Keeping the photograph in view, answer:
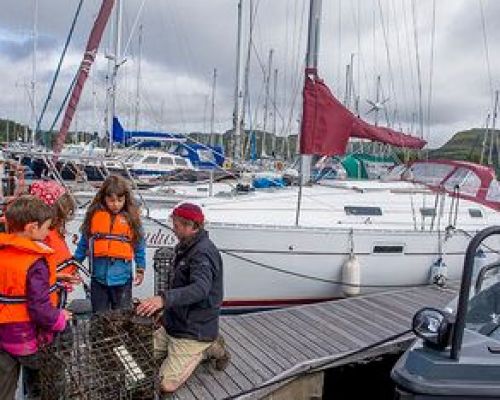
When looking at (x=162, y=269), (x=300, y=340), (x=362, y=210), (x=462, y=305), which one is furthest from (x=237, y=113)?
(x=462, y=305)

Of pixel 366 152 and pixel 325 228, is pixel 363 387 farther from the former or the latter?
pixel 366 152

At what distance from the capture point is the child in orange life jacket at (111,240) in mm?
5062

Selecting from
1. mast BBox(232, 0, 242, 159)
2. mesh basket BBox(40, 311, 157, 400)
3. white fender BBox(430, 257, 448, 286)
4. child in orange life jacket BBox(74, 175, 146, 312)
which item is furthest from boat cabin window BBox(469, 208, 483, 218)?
mast BBox(232, 0, 242, 159)

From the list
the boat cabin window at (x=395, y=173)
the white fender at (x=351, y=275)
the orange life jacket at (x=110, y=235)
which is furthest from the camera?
the boat cabin window at (x=395, y=173)

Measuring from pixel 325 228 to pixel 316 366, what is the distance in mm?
3190

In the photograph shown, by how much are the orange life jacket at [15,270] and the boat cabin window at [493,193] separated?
30.6 feet

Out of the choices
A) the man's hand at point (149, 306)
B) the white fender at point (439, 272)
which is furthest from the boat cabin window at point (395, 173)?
the man's hand at point (149, 306)

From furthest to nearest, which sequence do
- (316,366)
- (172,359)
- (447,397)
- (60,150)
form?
(60,150)
(316,366)
(172,359)
(447,397)

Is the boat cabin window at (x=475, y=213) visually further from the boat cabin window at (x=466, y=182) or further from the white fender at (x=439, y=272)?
the white fender at (x=439, y=272)

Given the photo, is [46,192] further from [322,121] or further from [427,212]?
[427,212]

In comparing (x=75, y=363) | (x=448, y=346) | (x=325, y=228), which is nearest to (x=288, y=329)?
(x=325, y=228)

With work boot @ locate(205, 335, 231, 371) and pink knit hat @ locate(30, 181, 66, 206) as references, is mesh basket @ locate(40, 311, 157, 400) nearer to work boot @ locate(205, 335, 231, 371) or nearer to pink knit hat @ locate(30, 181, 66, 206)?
work boot @ locate(205, 335, 231, 371)

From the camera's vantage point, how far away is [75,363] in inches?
150

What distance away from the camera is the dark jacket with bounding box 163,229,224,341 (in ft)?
13.3
